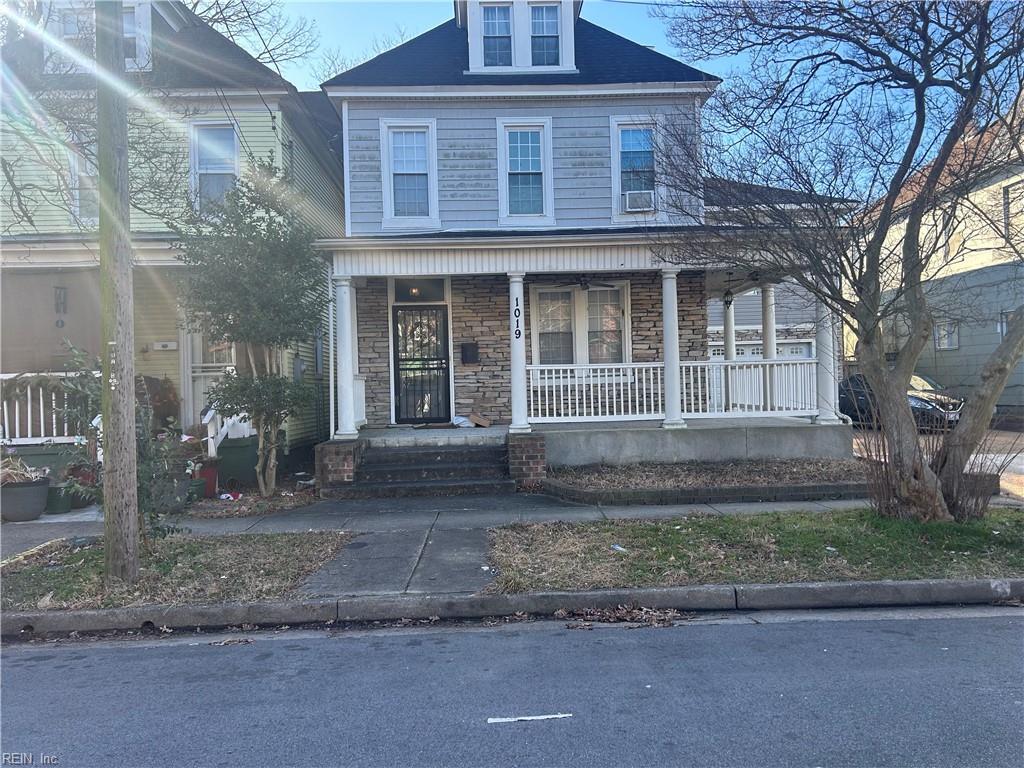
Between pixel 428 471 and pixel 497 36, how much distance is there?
8.66 meters

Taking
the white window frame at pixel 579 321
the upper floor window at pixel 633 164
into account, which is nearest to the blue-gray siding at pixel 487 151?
the upper floor window at pixel 633 164

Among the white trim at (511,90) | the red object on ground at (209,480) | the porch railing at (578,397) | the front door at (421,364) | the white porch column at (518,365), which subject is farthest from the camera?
the front door at (421,364)

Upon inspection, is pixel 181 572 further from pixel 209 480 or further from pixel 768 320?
pixel 768 320

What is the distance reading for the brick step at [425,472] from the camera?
948 centimetres

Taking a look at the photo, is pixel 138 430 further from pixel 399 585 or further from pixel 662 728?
pixel 662 728

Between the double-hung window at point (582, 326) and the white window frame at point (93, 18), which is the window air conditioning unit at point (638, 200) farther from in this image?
the white window frame at point (93, 18)

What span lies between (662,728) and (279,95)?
1190 centimetres

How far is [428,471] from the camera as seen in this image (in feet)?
31.2

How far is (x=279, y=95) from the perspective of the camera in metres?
11.5

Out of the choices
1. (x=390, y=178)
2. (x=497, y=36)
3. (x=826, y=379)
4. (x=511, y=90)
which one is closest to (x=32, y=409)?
(x=390, y=178)

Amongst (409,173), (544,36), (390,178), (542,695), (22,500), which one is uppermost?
(544,36)

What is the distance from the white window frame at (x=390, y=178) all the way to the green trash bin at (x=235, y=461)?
4619 mm

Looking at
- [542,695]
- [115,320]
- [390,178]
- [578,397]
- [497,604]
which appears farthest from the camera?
[390,178]

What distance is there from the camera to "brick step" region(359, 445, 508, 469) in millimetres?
9773
